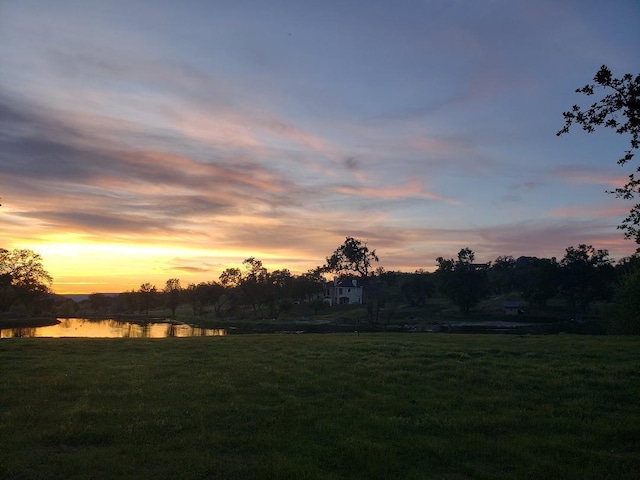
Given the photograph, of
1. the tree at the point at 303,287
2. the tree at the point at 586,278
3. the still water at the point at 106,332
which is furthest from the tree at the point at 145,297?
the tree at the point at 586,278

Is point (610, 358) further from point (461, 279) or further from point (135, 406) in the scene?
point (461, 279)

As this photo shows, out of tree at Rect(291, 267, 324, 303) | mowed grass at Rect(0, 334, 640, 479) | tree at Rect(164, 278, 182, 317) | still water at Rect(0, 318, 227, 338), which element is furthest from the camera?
tree at Rect(164, 278, 182, 317)

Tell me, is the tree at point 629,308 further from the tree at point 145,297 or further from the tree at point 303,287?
the tree at point 145,297

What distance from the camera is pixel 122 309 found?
557ft

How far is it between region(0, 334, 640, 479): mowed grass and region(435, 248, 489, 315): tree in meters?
79.5

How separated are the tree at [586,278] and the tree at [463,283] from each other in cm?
1660

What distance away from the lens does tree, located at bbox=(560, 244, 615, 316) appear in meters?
96.1

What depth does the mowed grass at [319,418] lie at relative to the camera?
9633mm

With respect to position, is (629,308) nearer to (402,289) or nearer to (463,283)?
(463,283)

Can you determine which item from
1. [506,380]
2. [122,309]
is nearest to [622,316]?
[506,380]

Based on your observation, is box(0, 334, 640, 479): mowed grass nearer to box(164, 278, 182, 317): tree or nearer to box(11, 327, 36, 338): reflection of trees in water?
box(11, 327, 36, 338): reflection of trees in water

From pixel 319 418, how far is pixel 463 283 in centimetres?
9299

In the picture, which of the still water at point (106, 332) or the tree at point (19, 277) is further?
the tree at point (19, 277)

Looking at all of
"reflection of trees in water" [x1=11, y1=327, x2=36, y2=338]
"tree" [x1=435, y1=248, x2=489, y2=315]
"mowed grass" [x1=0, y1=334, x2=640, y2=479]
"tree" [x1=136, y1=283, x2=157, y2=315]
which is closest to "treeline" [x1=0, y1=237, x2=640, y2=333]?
"tree" [x1=435, y1=248, x2=489, y2=315]
